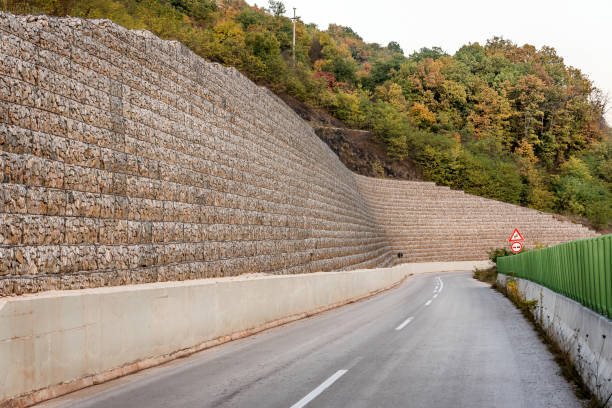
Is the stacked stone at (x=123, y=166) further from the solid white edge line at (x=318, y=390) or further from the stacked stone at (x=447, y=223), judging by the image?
the stacked stone at (x=447, y=223)

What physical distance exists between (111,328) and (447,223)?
190ft

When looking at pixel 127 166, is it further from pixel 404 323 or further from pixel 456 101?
pixel 456 101

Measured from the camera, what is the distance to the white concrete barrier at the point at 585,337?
19.5 feet

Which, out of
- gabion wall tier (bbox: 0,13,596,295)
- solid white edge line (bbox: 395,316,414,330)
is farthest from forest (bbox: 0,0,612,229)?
solid white edge line (bbox: 395,316,414,330)

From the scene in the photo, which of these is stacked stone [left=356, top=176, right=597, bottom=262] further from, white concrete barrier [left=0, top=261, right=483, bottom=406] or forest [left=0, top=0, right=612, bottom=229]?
white concrete barrier [left=0, top=261, right=483, bottom=406]

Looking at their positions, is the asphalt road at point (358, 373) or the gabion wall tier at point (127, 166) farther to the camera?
the gabion wall tier at point (127, 166)

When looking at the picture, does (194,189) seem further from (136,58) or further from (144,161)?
(136,58)

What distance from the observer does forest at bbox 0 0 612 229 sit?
75.2 m

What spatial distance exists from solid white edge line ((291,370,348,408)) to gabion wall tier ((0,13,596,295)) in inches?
174

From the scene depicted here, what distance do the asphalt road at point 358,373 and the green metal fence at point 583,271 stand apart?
120 cm

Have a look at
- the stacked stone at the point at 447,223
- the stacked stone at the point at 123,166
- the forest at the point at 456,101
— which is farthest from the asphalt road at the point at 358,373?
the stacked stone at the point at 447,223

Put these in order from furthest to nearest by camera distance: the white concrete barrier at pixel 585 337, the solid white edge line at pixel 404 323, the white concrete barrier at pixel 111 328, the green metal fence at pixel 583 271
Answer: the solid white edge line at pixel 404 323
the green metal fence at pixel 583 271
the white concrete barrier at pixel 585 337
the white concrete barrier at pixel 111 328

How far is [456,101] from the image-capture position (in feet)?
359

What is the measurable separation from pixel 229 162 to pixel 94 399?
1216cm
